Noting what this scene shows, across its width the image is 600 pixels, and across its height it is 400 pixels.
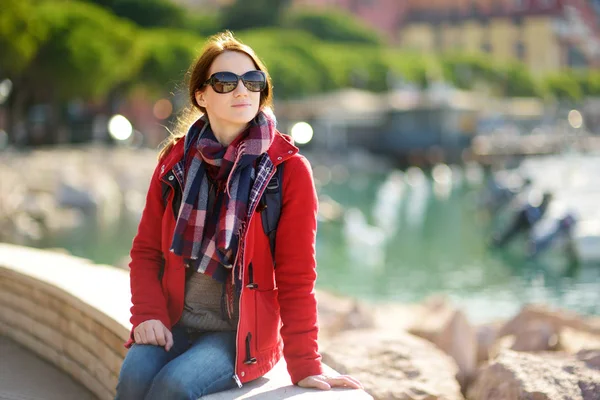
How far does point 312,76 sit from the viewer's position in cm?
3916

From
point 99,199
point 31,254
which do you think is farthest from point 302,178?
point 99,199

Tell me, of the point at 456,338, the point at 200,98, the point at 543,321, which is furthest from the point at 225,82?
the point at 543,321

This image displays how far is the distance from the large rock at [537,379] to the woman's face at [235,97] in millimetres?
1141

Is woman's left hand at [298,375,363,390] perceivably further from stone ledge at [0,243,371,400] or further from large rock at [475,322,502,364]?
large rock at [475,322,502,364]

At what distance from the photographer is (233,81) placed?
2150mm

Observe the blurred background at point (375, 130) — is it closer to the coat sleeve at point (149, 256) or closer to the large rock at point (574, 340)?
the coat sleeve at point (149, 256)

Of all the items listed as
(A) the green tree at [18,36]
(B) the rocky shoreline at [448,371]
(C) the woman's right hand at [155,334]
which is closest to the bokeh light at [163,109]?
(A) the green tree at [18,36]

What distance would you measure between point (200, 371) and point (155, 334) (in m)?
0.19

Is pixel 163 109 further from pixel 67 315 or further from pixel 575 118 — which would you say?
pixel 67 315

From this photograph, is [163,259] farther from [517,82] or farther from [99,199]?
[517,82]

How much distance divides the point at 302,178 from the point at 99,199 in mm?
16100

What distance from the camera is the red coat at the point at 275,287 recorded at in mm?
2041

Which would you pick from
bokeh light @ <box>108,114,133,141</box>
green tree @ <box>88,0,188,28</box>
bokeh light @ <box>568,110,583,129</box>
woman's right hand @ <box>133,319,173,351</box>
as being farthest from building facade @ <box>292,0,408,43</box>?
woman's right hand @ <box>133,319,173,351</box>

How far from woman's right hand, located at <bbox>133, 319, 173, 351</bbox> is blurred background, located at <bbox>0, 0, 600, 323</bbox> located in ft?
2.44
